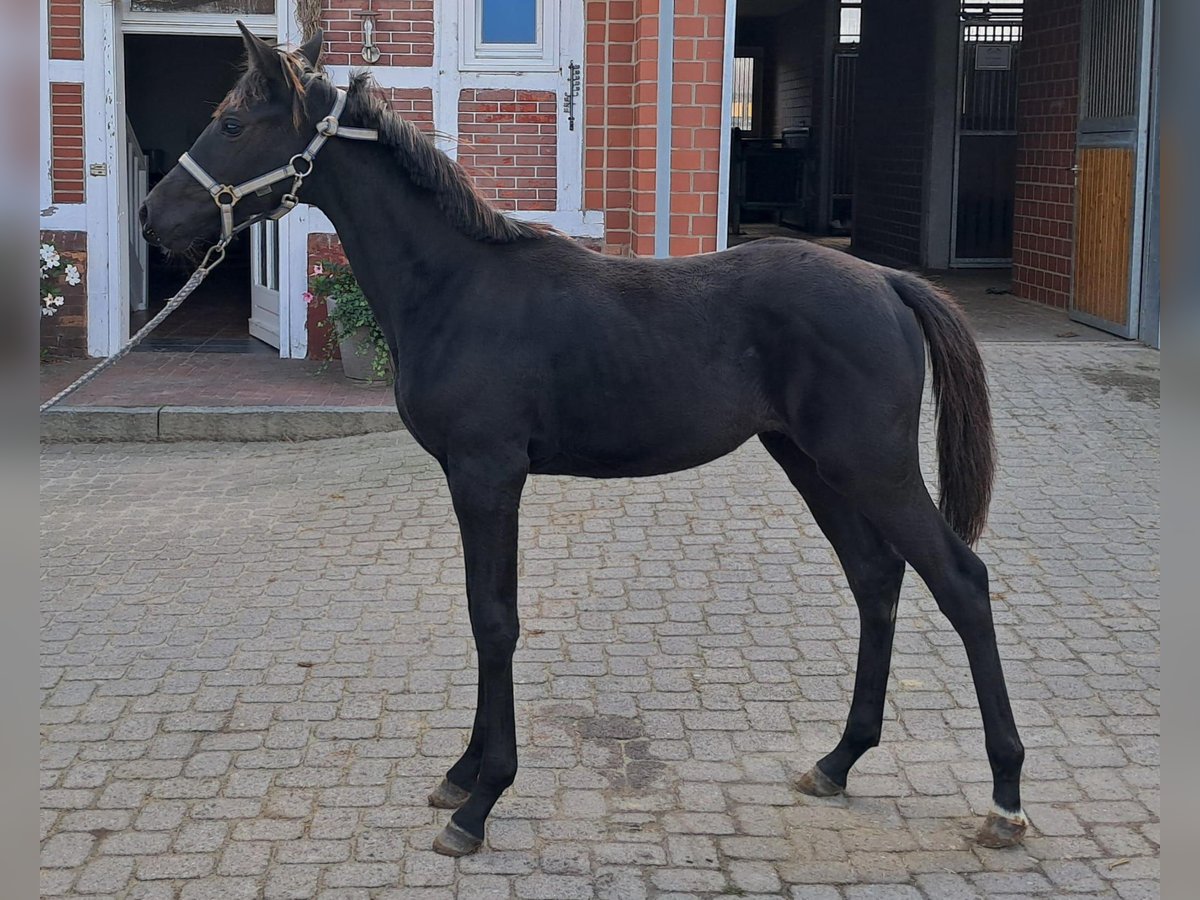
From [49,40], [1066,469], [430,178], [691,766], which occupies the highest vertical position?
[49,40]

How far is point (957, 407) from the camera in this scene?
153 inches

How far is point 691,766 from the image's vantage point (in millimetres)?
4195

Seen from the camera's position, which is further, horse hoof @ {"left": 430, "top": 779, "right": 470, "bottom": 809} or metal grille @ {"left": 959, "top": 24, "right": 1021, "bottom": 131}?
metal grille @ {"left": 959, "top": 24, "right": 1021, "bottom": 131}

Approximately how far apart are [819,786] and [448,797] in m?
1.11

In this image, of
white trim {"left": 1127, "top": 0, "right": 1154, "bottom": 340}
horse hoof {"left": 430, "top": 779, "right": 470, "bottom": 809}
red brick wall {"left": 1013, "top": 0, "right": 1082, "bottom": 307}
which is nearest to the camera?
horse hoof {"left": 430, "top": 779, "right": 470, "bottom": 809}

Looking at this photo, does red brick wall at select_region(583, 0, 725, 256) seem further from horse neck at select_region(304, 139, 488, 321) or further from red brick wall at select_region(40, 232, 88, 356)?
horse neck at select_region(304, 139, 488, 321)

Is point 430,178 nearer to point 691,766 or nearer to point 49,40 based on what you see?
point 691,766

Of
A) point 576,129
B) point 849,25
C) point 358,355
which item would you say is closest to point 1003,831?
point 358,355

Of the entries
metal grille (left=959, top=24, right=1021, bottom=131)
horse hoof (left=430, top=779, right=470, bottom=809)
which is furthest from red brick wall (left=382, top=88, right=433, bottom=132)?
metal grille (left=959, top=24, right=1021, bottom=131)

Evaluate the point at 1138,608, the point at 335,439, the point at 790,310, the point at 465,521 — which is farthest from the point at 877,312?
the point at 335,439

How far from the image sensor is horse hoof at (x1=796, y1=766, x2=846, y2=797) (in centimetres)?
400

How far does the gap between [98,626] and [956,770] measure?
11.1 ft

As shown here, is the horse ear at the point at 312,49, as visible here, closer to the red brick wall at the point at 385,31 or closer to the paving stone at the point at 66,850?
the paving stone at the point at 66,850

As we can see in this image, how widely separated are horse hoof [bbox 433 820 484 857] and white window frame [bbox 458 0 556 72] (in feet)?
22.7
